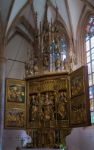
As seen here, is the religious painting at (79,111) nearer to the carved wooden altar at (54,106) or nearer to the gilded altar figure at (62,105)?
the carved wooden altar at (54,106)

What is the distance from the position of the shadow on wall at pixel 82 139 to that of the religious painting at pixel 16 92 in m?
3.34

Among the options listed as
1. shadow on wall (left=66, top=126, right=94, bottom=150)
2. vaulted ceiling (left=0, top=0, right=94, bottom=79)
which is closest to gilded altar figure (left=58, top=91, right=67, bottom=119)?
shadow on wall (left=66, top=126, right=94, bottom=150)

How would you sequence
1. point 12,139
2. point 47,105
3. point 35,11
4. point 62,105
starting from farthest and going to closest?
point 35,11 < point 12,139 < point 47,105 < point 62,105

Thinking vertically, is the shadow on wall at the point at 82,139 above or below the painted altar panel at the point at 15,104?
below

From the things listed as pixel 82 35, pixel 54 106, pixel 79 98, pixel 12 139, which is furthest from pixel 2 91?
pixel 79 98

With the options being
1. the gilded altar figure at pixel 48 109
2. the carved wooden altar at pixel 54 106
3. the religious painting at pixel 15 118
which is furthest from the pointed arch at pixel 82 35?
the religious painting at pixel 15 118

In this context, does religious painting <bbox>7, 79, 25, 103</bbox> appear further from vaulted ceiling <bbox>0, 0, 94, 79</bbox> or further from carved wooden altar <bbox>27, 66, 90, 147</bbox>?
vaulted ceiling <bbox>0, 0, 94, 79</bbox>

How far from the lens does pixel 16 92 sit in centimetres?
1595

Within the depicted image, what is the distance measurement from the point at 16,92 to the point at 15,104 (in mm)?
647

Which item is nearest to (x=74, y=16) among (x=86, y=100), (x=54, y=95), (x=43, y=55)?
(x=43, y=55)

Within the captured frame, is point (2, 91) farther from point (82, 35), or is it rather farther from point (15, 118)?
point (82, 35)

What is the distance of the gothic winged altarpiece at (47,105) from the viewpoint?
14148 mm

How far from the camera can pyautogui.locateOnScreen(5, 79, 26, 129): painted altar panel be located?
15.6 metres

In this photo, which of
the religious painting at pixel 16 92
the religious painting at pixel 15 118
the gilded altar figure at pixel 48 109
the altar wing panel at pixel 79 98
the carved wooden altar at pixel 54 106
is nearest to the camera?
the altar wing panel at pixel 79 98
